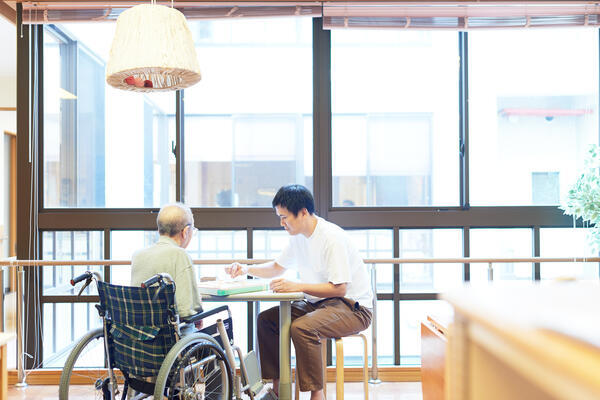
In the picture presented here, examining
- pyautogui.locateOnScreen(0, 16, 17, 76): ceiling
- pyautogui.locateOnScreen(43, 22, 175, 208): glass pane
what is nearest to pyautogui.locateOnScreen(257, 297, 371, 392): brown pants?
pyautogui.locateOnScreen(43, 22, 175, 208): glass pane

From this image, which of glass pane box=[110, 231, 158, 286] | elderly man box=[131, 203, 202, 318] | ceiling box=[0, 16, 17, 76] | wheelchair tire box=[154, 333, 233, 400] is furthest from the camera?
ceiling box=[0, 16, 17, 76]

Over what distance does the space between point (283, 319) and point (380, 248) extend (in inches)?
51.1

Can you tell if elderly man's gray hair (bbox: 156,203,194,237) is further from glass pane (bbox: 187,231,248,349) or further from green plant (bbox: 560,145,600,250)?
green plant (bbox: 560,145,600,250)

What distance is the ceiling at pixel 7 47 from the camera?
168 inches

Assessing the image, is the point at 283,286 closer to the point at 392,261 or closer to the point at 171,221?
the point at 171,221

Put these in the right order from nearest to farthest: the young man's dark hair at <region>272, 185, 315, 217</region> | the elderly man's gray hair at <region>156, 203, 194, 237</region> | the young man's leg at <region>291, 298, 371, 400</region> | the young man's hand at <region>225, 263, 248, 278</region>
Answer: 1. the elderly man's gray hair at <region>156, 203, 194, 237</region>
2. the young man's leg at <region>291, 298, 371, 400</region>
3. the young man's dark hair at <region>272, 185, 315, 217</region>
4. the young man's hand at <region>225, 263, 248, 278</region>

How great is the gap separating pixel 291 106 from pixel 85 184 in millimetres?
1457

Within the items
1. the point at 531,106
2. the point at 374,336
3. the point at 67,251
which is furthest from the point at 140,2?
the point at 531,106

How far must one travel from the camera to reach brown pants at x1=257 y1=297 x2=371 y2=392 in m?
2.42

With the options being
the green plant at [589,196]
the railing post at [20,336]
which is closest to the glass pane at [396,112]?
the green plant at [589,196]

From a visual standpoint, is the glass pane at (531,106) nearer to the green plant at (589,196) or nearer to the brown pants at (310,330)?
the green plant at (589,196)

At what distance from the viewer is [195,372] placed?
209 centimetres

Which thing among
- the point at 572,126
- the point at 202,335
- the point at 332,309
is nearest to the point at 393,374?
the point at 332,309

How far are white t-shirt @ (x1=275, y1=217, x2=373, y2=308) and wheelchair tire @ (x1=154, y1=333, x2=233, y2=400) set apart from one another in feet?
2.05
